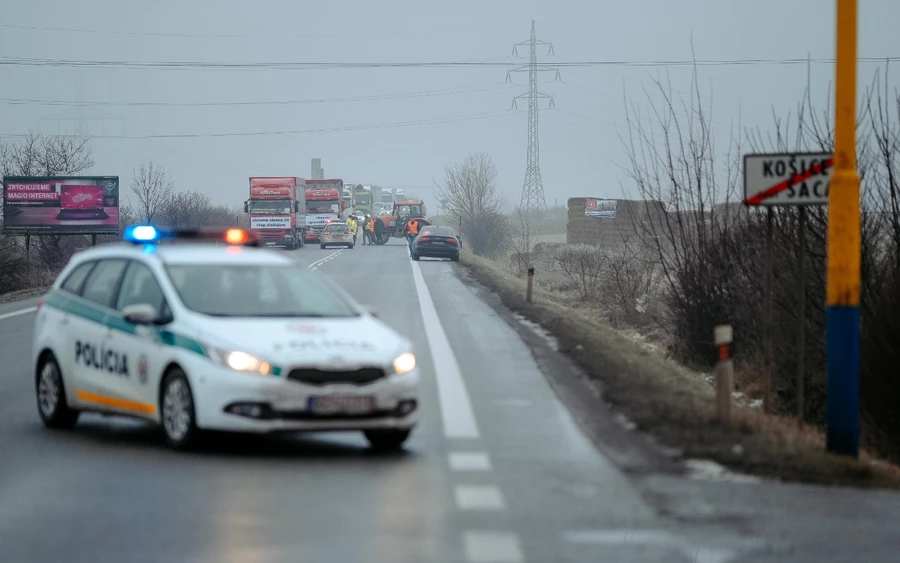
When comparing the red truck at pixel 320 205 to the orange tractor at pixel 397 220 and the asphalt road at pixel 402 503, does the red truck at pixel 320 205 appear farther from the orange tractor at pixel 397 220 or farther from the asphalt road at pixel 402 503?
the asphalt road at pixel 402 503

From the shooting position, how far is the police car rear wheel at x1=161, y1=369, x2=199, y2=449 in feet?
31.9

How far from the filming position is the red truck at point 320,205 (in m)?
81.9

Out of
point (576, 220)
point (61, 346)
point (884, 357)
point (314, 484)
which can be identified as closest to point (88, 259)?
point (61, 346)

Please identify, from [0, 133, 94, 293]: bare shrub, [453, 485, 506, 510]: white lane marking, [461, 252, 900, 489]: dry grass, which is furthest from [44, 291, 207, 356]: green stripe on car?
[0, 133, 94, 293]: bare shrub

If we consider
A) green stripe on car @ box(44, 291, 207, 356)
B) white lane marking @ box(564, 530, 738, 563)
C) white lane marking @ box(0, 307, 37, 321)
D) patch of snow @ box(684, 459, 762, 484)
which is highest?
Result: green stripe on car @ box(44, 291, 207, 356)

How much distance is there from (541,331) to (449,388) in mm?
7755

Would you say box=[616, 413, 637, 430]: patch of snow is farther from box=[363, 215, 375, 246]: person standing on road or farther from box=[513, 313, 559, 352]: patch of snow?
box=[363, 215, 375, 246]: person standing on road

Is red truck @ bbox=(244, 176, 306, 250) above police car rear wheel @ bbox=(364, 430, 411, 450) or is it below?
above

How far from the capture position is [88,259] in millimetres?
11688

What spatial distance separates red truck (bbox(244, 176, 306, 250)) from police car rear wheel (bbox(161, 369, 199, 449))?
60.6m

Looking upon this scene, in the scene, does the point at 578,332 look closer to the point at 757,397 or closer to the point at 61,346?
the point at 757,397

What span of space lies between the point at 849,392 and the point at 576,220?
207 feet

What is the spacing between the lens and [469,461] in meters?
9.70

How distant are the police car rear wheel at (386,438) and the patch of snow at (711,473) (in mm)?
2109
